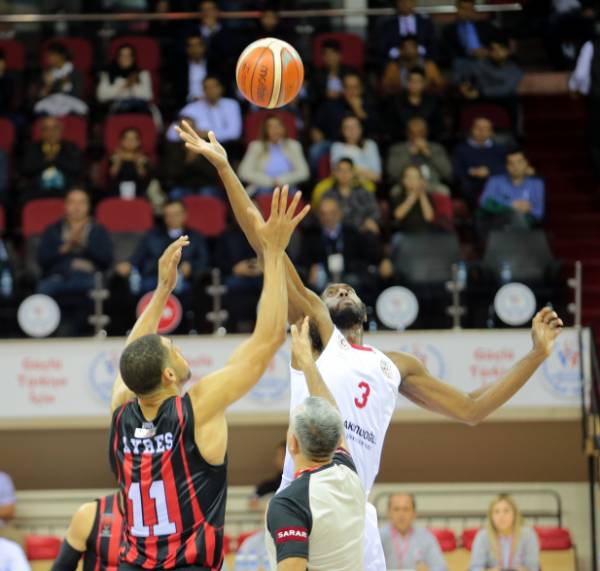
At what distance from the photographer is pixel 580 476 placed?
13.0 meters

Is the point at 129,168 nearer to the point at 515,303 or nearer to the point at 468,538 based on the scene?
the point at 515,303

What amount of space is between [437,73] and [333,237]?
11.3ft

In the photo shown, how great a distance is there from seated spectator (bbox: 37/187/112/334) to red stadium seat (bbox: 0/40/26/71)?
3612 mm

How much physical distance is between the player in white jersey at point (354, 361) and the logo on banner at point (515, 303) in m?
5.50

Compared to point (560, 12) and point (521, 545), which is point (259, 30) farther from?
point (521, 545)

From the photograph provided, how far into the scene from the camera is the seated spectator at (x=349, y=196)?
41.4 ft

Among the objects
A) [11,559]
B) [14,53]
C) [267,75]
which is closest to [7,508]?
[11,559]

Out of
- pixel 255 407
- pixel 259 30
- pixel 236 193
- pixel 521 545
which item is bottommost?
pixel 521 545

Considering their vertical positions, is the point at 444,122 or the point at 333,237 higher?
the point at 444,122

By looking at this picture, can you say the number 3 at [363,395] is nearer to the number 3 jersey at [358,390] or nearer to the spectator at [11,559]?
the number 3 jersey at [358,390]

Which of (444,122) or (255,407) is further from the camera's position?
(444,122)

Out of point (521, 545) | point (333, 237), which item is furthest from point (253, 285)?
point (521, 545)

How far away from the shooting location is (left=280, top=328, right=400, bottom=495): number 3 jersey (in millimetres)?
5863

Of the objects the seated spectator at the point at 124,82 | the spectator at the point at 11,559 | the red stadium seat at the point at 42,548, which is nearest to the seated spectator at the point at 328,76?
the seated spectator at the point at 124,82
